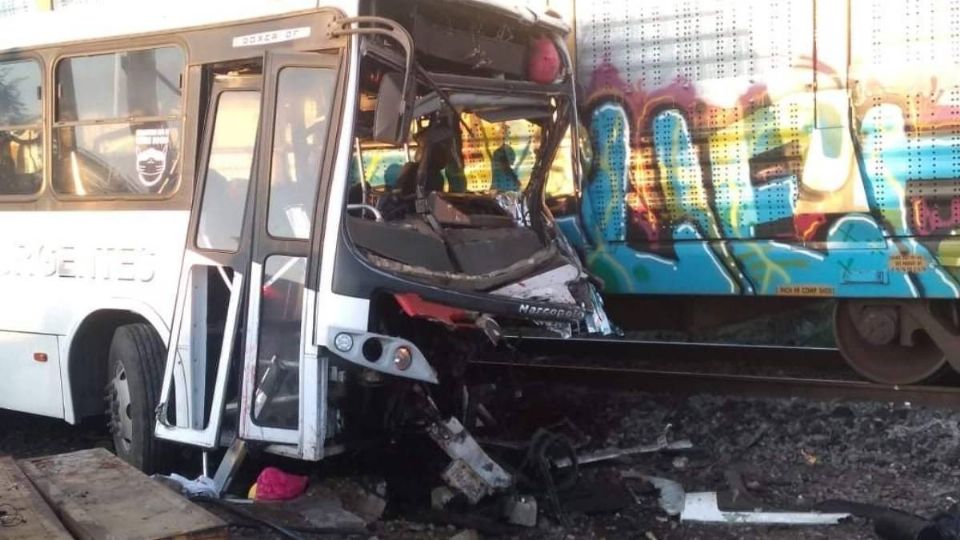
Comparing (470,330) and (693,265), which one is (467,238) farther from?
(693,265)

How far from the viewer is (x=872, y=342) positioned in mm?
7301

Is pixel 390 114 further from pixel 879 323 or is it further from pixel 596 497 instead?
pixel 879 323

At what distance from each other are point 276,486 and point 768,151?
13.0 ft

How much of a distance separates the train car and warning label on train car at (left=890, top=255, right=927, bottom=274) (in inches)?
0.5

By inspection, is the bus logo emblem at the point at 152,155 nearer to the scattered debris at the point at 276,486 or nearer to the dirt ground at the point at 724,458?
the scattered debris at the point at 276,486

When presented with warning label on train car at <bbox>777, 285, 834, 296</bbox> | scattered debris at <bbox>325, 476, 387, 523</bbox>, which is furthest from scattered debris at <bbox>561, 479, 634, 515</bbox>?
warning label on train car at <bbox>777, 285, 834, 296</bbox>

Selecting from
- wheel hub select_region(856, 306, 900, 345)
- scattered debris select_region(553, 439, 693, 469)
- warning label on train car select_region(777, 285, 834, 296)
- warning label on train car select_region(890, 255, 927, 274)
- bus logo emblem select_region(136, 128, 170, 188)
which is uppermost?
bus logo emblem select_region(136, 128, 170, 188)

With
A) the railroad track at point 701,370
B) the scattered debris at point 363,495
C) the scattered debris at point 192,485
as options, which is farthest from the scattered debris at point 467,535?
the railroad track at point 701,370

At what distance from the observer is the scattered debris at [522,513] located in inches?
214

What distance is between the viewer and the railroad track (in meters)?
7.30

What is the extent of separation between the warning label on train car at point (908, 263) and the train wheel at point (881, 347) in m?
0.39

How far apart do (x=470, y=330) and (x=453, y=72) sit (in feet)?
5.05

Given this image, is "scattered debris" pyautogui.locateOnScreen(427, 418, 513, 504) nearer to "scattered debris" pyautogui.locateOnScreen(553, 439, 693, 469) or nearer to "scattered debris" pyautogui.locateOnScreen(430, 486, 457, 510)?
"scattered debris" pyautogui.locateOnScreen(430, 486, 457, 510)

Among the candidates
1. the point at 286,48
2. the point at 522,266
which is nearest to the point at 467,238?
the point at 522,266
